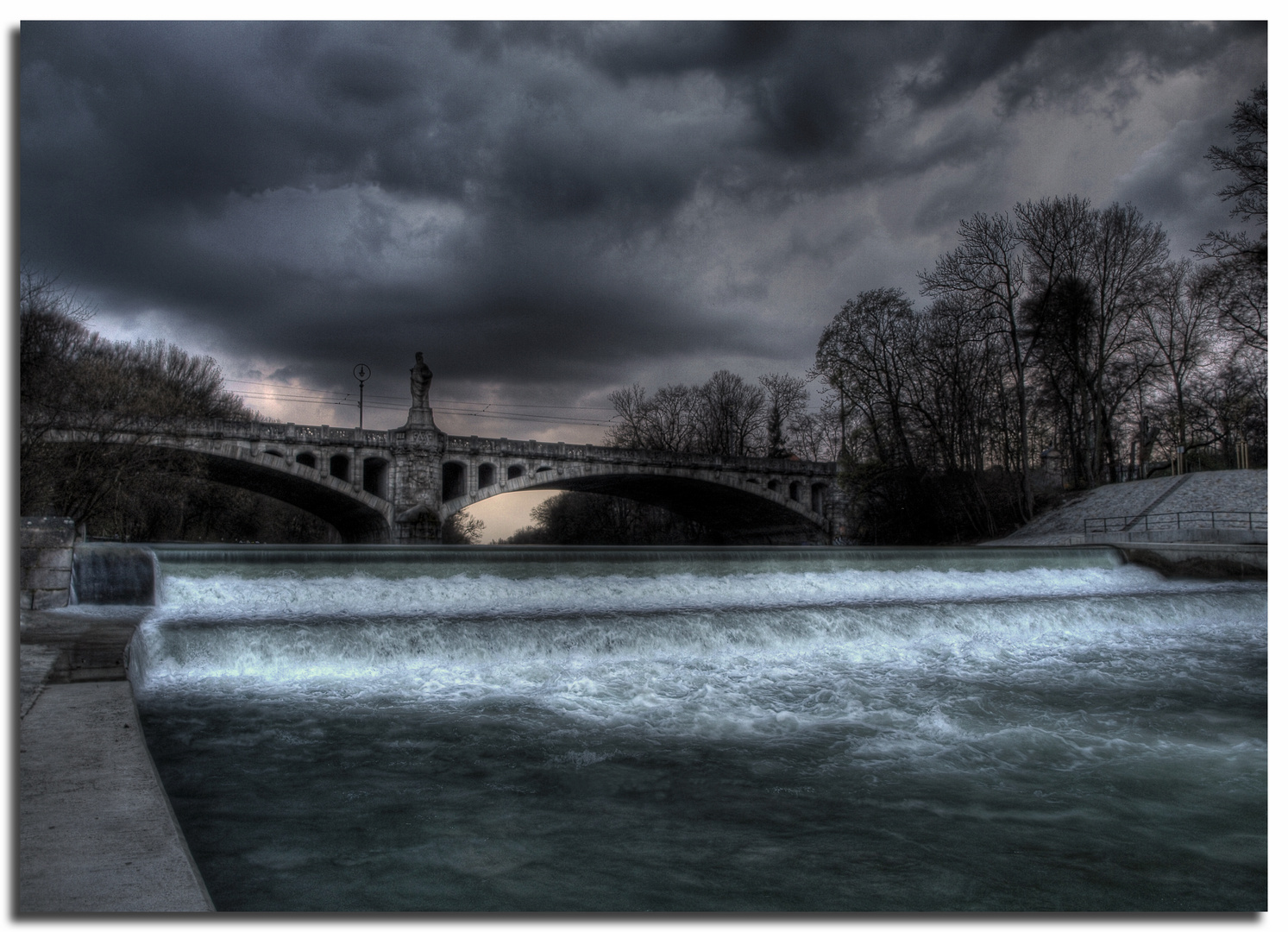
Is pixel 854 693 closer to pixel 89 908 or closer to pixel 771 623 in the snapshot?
pixel 771 623

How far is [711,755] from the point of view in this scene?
14.5ft

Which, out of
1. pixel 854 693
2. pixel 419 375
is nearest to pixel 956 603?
pixel 854 693

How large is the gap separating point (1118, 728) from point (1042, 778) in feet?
4.72

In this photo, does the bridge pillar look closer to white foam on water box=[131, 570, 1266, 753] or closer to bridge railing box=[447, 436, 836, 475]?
bridge railing box=[447, 436, 836, 475]

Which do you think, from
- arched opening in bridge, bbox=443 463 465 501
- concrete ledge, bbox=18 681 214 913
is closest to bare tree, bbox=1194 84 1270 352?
concrete ledge, bbox=18 681 214 913

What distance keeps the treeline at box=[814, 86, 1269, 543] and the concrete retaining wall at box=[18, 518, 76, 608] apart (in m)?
20.1

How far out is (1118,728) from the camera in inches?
201

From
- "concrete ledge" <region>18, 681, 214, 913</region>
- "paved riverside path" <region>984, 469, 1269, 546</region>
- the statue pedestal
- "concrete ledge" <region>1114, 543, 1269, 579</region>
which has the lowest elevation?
"concrete ledge" <region>18, 681, 214, 913</region>

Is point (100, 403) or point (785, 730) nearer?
point (785, 730)

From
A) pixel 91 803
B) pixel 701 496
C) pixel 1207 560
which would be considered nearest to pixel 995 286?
pixel 1207 560

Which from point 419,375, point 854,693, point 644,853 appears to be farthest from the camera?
point 419,375

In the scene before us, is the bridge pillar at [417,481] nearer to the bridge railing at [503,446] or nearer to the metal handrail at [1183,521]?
the bridge railing at [503,446]

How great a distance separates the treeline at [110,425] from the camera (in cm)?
799

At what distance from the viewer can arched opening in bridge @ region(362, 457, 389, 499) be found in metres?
29.9
